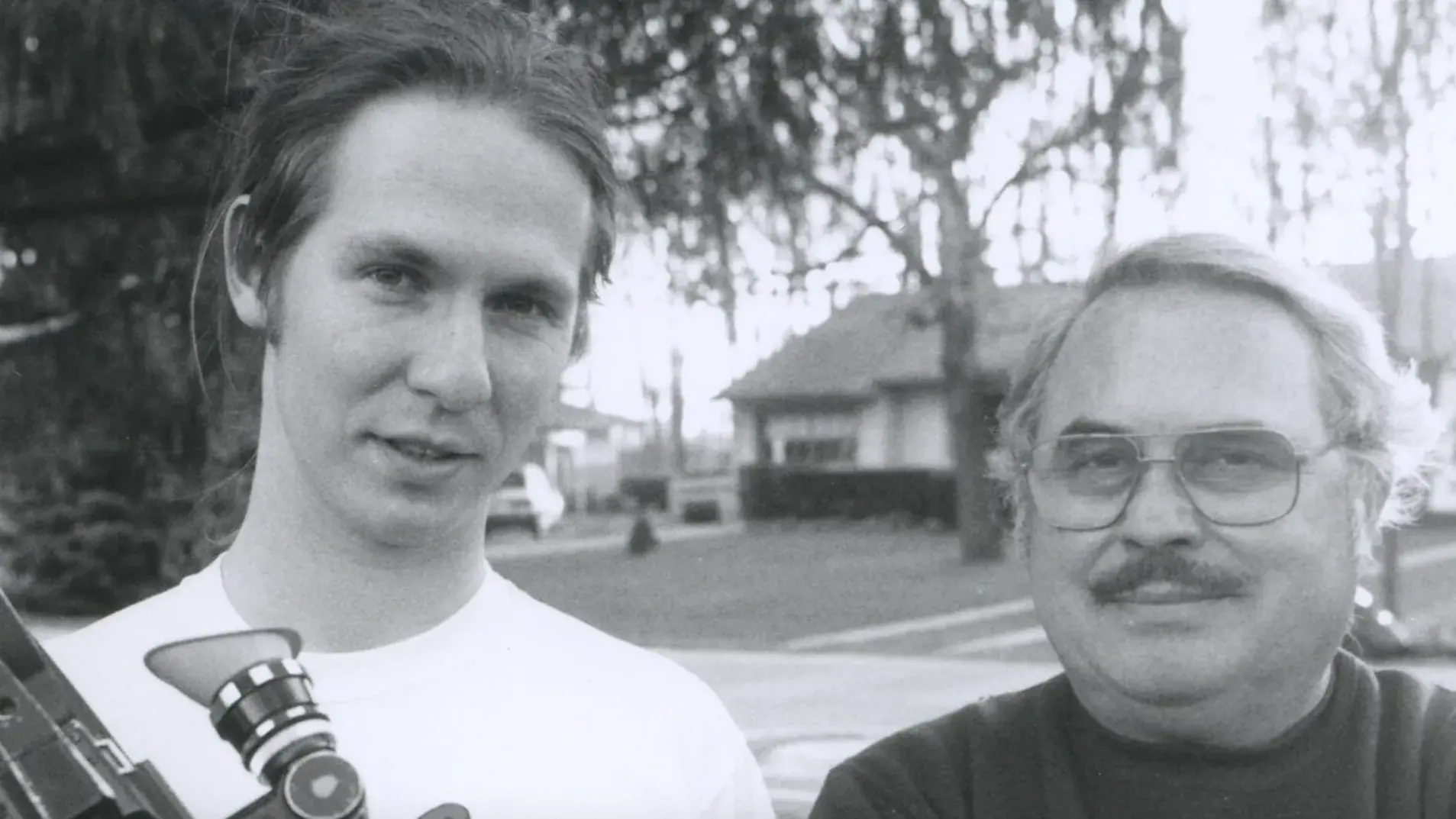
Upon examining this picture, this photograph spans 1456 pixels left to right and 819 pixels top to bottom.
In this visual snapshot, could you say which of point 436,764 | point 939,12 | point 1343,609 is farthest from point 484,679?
point 939,12

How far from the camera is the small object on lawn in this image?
10838 mm

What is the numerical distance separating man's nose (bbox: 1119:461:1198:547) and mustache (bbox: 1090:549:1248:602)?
12 millimetres

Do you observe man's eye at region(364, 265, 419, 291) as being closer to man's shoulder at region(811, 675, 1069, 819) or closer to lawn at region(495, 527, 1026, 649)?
man's shoulder at region(811, 675, 1069, 819)

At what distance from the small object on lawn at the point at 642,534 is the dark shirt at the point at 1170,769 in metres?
9.42

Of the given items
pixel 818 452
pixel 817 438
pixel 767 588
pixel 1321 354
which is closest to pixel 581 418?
pixel 1321 354

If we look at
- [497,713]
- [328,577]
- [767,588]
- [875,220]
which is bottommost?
[767,588]

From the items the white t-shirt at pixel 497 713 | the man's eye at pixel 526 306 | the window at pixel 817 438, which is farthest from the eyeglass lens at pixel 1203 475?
the window at pixel 817 438

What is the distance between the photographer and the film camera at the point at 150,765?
512mm

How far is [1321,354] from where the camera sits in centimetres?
105

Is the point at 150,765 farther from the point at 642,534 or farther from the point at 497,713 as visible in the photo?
the point at 642,534

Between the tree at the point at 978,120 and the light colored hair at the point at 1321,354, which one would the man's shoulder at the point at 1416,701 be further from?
the tree at the point at 978,120

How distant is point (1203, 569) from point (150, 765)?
0.73 metres

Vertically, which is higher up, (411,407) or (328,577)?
(411,407)

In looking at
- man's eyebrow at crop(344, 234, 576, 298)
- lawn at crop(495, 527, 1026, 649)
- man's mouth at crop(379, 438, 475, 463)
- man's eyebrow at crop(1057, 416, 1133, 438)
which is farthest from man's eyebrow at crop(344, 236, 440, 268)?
lawn at crop(495, 527, 1026, 649)
